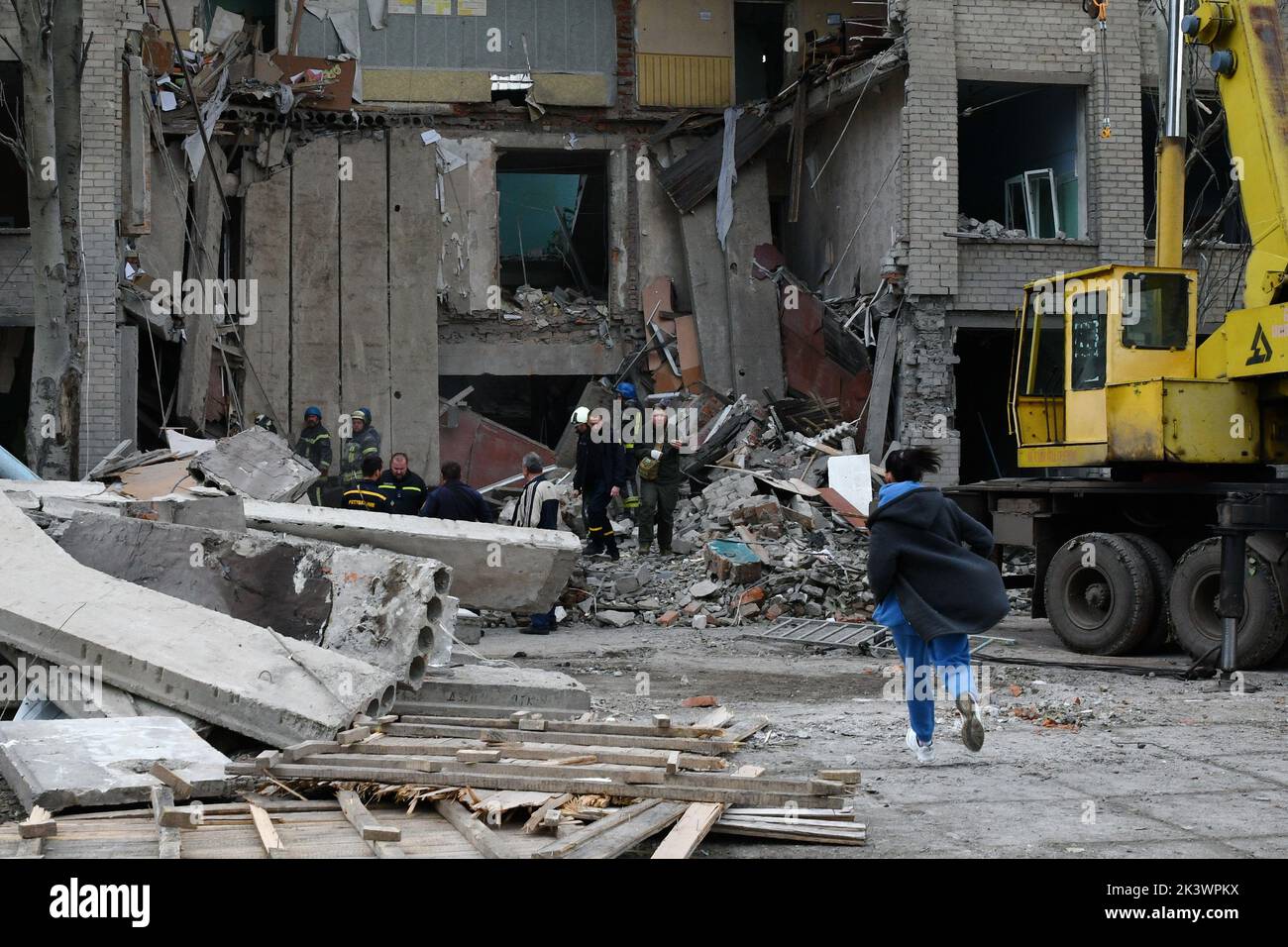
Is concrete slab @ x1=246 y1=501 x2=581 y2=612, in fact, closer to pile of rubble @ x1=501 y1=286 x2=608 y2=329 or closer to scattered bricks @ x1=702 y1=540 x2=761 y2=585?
scattered bricks @ x1=702 y1=540 x2=761 y2=585

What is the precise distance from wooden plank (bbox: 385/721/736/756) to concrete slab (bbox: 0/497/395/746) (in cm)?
33

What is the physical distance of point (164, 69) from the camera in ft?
58.7

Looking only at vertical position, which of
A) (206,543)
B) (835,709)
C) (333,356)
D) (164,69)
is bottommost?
(835,709)

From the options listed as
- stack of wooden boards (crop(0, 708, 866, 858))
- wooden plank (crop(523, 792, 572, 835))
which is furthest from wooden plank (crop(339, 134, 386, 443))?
wooden plank (crop(523, 792, 572, 835))

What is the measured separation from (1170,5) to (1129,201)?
808cm

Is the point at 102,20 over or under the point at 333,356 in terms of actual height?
over

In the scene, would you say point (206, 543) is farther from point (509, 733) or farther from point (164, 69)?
point (164, 69)

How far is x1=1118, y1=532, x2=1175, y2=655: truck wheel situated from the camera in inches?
422

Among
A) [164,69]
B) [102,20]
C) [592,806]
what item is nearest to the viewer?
[592,806]

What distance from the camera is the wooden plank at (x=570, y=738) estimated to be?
6352mm

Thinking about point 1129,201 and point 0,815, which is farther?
point 1129,201

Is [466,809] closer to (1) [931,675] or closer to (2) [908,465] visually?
(1) [931,675]
